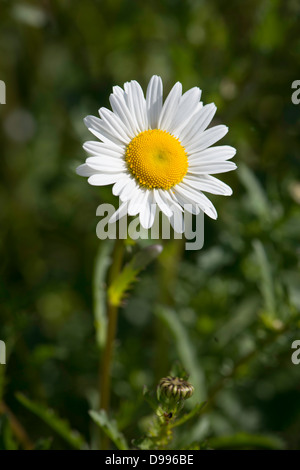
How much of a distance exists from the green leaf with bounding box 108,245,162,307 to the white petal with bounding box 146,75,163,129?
303 mm

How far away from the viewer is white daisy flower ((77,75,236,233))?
1.10m

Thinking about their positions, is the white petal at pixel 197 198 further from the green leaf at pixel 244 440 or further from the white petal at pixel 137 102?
the green leaf at pixel 244 440

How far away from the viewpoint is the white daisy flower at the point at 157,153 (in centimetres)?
110

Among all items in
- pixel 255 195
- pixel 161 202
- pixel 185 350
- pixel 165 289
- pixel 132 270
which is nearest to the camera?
pixel 161 202

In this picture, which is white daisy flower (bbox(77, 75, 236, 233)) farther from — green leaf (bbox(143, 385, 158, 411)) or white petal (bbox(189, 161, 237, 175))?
green leaf (bbox(143, 385, 158, 411))

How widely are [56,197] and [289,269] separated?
4.14ft

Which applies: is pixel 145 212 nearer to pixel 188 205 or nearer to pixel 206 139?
pixel 188 205

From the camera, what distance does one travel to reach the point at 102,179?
3.47 feet

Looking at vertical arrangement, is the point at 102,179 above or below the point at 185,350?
above

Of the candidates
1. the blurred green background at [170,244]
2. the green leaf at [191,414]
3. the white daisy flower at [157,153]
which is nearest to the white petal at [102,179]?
the white daisy flower at [157,153]

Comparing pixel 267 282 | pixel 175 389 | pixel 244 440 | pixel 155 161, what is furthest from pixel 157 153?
pixel 244 440

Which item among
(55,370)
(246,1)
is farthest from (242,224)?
(246,1)

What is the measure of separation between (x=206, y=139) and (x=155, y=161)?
156 millimetres

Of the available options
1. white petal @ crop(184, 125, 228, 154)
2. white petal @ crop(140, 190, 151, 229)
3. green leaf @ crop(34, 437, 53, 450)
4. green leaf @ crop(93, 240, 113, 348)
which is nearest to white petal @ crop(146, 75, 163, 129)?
white petal @ crop(184, 125, 228, 154)
